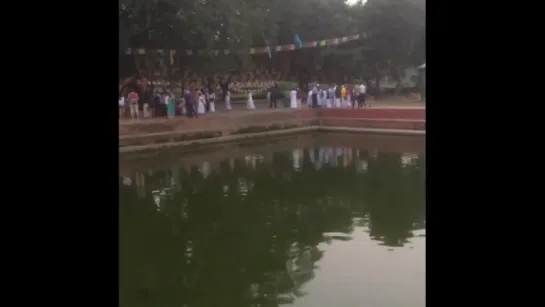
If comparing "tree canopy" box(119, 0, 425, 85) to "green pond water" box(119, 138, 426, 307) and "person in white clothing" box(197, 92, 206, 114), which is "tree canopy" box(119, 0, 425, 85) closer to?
"person in white clothing" box(197, 92, 206, 114)

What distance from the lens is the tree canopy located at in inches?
632

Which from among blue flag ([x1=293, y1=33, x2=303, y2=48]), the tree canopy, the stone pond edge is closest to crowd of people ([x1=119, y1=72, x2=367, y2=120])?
the stone pond edge

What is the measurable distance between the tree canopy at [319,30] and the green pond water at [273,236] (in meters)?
6.53

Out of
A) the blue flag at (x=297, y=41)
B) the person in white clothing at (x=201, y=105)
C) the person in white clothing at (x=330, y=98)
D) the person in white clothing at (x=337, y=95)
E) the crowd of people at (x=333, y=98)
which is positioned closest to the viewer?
the person in white clothing at (x=201, y=105)

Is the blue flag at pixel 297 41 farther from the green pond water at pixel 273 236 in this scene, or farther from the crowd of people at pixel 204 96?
the green pond water at pixel 273 236

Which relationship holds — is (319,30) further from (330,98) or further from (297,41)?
(330,98)

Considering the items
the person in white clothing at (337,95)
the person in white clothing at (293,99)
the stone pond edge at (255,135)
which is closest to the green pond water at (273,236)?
the stone pond edge at (255,135)

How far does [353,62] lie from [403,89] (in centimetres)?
356

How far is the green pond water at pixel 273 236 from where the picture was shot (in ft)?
15.0

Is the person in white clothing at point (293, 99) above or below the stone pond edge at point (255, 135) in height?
above

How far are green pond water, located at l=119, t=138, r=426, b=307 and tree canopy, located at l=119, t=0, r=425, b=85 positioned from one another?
21.4ft
